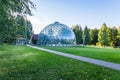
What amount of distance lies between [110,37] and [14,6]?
259ft

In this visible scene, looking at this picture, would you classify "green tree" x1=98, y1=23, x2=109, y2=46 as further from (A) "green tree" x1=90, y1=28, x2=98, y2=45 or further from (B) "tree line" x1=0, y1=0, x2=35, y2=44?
(B) "tree line" x1=0, y1=0, x2=35, y2=44

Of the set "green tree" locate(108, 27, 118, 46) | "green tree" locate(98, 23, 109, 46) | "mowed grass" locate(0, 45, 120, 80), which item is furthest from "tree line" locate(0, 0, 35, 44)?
"green tree" locate(108, 27, 118, 46)

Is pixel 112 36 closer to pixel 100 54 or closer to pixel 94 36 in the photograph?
pixel 94 36

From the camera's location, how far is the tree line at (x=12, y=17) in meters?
11.6


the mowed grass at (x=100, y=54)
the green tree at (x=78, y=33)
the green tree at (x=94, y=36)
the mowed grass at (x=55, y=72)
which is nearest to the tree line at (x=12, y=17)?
the mowed grass at (x=55, y=72)

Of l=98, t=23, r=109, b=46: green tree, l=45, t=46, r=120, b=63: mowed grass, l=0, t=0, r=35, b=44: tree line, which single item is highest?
l=98, t=23, r=109, b=46: green tree

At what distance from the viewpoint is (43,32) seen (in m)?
77.2

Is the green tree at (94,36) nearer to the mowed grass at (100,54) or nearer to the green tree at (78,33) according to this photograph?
the green tree at (78,33)

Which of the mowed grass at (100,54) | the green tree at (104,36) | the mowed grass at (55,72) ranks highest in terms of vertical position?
the green tree at (104,36)

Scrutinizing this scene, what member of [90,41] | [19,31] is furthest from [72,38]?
[19,31]

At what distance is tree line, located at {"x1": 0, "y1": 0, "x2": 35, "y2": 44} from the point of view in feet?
38.1

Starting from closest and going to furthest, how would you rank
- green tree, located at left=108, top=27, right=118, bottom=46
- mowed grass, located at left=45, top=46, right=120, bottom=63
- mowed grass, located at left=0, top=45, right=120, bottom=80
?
1. mowed grass, located at left=0, top=45, right=120, bottom=80
2. mowed grass, located at left=45, top=46, right=120, bottom=63
3. green tree, located at left=108, top=27, right=118, bottom=46

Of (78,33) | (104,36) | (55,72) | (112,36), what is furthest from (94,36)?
(55,72)

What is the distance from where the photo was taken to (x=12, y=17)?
12.7 m
